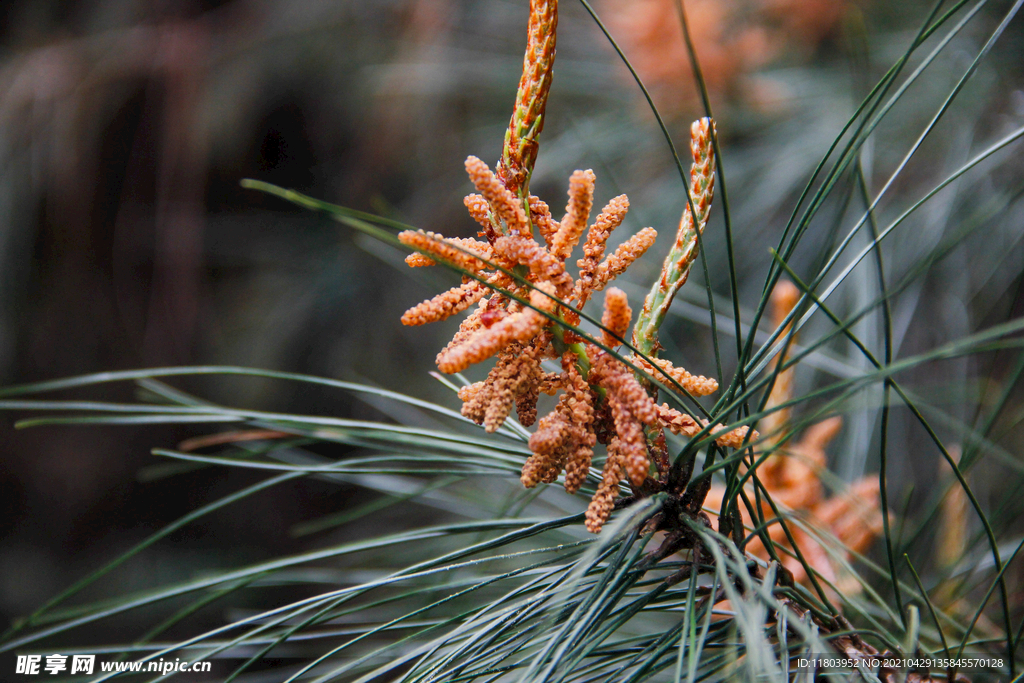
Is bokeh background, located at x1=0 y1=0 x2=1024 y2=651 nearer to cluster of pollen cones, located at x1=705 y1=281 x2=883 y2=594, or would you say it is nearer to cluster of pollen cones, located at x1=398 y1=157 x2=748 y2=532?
cluster of pollen cones, located at x1=705 y1=281 x2=883 y2=594

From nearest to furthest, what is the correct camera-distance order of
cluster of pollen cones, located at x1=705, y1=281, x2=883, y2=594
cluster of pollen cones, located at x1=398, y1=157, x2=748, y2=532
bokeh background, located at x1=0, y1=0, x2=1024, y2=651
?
cluster of pollen cones, located at x1=398, y1=157, x2=748, y2=532
cluster of pollen cones, located at x1=705, y1=281, x2=883, y2=594
bokeh background, located at x1=0, y1=0, x2=1024, y2=651

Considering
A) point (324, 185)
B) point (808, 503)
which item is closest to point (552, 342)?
point (808, 503)

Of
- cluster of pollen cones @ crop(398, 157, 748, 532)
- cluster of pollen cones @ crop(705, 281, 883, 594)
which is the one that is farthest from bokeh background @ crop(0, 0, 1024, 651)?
cluster of pollen cones @ crop(398, 157, 748, 532)

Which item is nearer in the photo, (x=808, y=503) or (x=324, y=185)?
(x=808, y=503)

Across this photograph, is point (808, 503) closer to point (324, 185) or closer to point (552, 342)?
point (552, 342)

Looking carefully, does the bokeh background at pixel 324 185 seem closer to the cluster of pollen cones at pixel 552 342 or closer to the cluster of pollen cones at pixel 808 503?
the cluster of pollen cones at pixel 808 503

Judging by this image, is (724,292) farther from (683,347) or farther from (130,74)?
(130,74)
